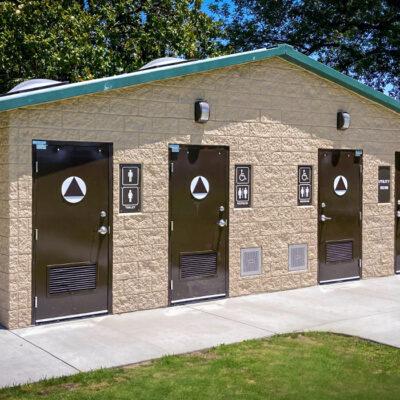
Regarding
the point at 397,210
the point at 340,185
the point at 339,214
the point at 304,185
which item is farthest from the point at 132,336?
the point at 397,210

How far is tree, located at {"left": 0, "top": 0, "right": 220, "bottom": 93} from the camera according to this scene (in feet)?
63.2

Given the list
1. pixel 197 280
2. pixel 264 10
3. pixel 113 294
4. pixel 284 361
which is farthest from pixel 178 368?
pixel 264 10

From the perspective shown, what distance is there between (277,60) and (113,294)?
454 centimetres

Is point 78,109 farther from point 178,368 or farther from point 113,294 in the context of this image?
point 178,368

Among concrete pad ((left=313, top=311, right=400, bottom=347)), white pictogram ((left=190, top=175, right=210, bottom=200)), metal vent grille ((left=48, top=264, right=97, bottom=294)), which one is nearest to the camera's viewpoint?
concrete pad ((left=313, top=311, right=400, bottom=347))

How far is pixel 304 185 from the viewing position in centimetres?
1066

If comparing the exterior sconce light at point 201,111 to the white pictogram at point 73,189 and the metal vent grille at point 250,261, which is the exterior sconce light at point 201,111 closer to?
the white pictogram at point 73,189

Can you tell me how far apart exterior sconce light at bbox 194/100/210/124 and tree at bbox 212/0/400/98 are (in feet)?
53.9

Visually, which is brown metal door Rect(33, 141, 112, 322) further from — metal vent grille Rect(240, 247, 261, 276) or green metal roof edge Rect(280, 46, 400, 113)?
green metal roof edge Rect(280, 46, 400, 113)

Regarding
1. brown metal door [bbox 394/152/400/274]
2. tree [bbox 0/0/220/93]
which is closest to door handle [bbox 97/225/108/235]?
brown metal door [bbox 394/152/400/274]

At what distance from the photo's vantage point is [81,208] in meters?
8.27

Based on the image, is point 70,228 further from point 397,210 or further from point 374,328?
point 397,210

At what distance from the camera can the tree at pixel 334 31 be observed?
25688 mm

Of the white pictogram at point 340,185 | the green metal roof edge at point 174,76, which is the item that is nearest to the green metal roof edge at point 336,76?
the green metal roof edge at point 174,76
